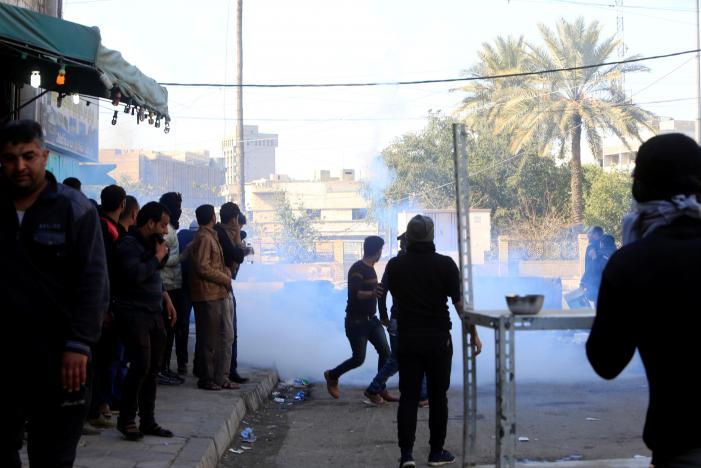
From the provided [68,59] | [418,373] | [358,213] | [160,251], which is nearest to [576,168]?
[68,59]

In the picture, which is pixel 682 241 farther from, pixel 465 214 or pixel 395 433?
pixel 395 433

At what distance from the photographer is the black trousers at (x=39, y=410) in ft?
11.0

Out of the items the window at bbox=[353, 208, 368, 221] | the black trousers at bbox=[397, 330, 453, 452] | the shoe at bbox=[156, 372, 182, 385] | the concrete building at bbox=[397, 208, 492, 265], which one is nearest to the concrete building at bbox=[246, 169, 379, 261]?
the window at bbox=[353, 208, 368, 221]

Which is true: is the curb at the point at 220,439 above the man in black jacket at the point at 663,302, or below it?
below

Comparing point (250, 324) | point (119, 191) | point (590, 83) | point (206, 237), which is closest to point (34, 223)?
point (119, 191)

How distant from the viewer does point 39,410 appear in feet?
11.1

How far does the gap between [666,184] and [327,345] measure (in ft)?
37.9

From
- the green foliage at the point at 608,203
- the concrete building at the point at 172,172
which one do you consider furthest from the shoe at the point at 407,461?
the concrete building at the point at 172,172

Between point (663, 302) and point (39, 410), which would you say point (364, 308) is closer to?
point (39, 410)

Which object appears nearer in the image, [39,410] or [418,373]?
[39,410]

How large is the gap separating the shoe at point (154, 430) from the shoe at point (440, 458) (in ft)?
6.69

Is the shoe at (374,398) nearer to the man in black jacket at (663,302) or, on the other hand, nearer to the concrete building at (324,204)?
the man in black jacket at (663,302)

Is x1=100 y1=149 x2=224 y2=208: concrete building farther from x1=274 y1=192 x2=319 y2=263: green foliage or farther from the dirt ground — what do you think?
the dirt ground

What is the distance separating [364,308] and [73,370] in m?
6.30
